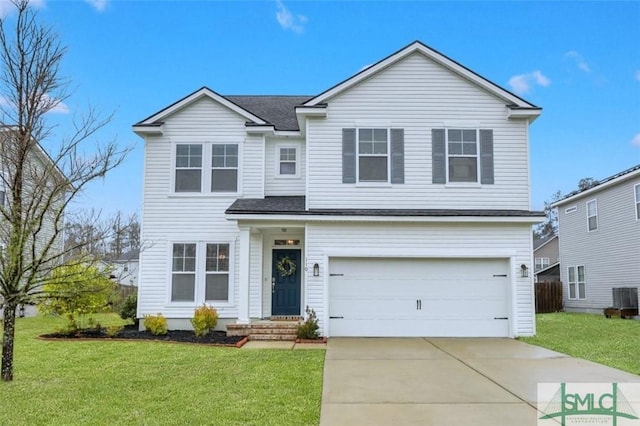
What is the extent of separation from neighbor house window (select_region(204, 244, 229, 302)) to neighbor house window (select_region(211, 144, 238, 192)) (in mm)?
1769

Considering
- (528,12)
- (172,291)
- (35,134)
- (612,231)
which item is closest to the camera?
(35,134)

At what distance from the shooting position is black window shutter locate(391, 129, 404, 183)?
13156mm

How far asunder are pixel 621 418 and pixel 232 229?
417 inches

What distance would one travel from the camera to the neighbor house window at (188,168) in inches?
564

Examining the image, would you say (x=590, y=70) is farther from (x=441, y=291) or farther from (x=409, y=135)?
(x=441, y=291)

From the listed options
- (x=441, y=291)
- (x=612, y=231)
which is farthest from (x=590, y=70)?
(x=441, y=291)

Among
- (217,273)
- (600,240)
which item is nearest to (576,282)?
(600,240)

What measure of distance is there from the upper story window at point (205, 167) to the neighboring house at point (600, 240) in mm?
15030

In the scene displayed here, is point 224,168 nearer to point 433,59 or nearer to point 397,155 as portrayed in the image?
point 397,155

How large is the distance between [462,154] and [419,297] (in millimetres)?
4102

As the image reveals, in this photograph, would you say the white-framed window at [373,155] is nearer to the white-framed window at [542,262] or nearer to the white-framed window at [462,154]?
the white-framed window at [462,154]

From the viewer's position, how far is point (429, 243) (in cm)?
1281

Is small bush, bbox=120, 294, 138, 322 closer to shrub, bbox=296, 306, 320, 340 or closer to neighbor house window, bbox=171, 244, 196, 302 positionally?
neighbor house window, bbox=171, 244, 196, 302

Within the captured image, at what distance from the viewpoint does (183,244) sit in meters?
14.1
